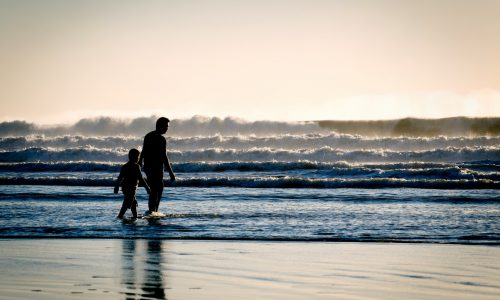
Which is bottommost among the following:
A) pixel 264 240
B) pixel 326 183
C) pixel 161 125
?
pixel 264 240

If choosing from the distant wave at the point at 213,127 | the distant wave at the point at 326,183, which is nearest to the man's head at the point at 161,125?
the distant wave at the point at 326,183

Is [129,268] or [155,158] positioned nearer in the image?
[129,268]

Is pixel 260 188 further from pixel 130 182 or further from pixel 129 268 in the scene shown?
pixel 129 268

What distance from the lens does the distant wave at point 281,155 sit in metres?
35.9

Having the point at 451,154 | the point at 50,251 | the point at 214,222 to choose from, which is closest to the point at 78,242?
the point at 50,251

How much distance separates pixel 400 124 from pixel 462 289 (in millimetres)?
48090

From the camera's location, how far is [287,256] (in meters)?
8.06

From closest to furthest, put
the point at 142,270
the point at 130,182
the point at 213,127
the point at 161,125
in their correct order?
Answer: the point at 142,270
the point at 130,182
the point at 161,125
the point at 213,127

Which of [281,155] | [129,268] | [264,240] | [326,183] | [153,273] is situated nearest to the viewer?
[153,273]

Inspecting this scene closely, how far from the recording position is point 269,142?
43312 millimetres

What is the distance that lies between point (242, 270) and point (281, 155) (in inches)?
1207

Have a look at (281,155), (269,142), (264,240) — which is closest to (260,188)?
(264,240)

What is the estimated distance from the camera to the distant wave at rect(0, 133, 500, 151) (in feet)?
138

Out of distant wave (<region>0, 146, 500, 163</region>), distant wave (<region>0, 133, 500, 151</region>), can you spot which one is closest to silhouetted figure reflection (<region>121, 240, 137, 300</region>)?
distant wave (<region>0, 146, 500, 163</region>)
